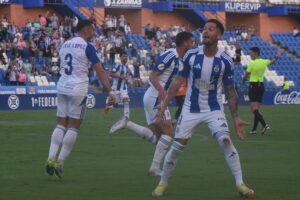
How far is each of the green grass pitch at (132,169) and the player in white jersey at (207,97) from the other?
0.58m

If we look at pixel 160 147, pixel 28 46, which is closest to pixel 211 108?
pixel 160 147

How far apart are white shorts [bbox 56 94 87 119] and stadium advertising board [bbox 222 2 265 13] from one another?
154 ft

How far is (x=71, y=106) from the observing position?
13164 mm

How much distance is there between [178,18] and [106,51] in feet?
42.9

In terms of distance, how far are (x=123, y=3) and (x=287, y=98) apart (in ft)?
40.9

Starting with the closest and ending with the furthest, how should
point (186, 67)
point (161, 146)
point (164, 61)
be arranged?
point (186, 67), point (161, 146), point (164, 61)

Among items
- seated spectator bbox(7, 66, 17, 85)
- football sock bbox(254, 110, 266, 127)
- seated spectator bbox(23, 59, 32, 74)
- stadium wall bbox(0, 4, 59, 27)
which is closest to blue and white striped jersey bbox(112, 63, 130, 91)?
football sock bbox(254, 110, 266, 127)

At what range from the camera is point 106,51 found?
4597cm

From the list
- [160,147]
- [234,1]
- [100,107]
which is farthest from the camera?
[234,1]

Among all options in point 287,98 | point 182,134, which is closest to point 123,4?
point 287,98

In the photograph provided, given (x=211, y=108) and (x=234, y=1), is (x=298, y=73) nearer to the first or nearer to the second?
(x=234, y=1)

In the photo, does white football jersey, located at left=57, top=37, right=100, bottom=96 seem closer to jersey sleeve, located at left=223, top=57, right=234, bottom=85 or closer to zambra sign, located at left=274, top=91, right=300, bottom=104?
jersey sleeve, located at left=223, top=57, right=234, bottom=85

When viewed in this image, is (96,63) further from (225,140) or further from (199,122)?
(225,140)

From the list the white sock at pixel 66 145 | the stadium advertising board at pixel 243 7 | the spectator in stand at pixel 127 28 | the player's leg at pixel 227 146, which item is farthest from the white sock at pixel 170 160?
the stadium advertising board at pixel 243 7
